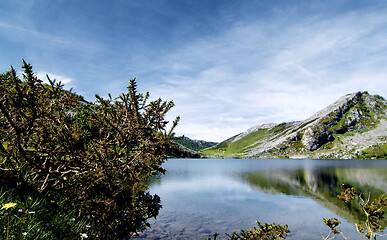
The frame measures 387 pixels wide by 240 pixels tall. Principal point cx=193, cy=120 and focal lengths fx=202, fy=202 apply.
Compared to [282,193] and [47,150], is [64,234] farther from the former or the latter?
[282,193]

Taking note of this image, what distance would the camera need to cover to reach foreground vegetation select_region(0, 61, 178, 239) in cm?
491

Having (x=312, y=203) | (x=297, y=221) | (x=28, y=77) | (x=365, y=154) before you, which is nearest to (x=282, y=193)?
(x=312, y=203)

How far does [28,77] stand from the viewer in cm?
496

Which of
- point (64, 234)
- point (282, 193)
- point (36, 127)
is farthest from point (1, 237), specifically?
point (282, 193)

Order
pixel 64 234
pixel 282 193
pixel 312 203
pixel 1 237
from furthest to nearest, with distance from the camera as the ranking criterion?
1. pixel 282 193
2. pixel 312 203
3. pixel 64 234
4. pixel 1 237

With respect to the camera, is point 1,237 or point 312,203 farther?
point 312,203

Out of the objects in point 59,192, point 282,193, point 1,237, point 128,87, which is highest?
point 128,87

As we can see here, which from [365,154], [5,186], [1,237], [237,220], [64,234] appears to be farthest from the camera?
[365,154]

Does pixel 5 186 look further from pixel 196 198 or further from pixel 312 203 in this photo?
pixel 312 203

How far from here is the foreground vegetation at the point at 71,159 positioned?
4.91 metres

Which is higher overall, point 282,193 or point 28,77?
point 28,77

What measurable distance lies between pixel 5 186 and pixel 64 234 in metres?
2.11

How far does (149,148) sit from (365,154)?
23815 cm

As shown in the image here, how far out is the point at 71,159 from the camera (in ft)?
16.9
